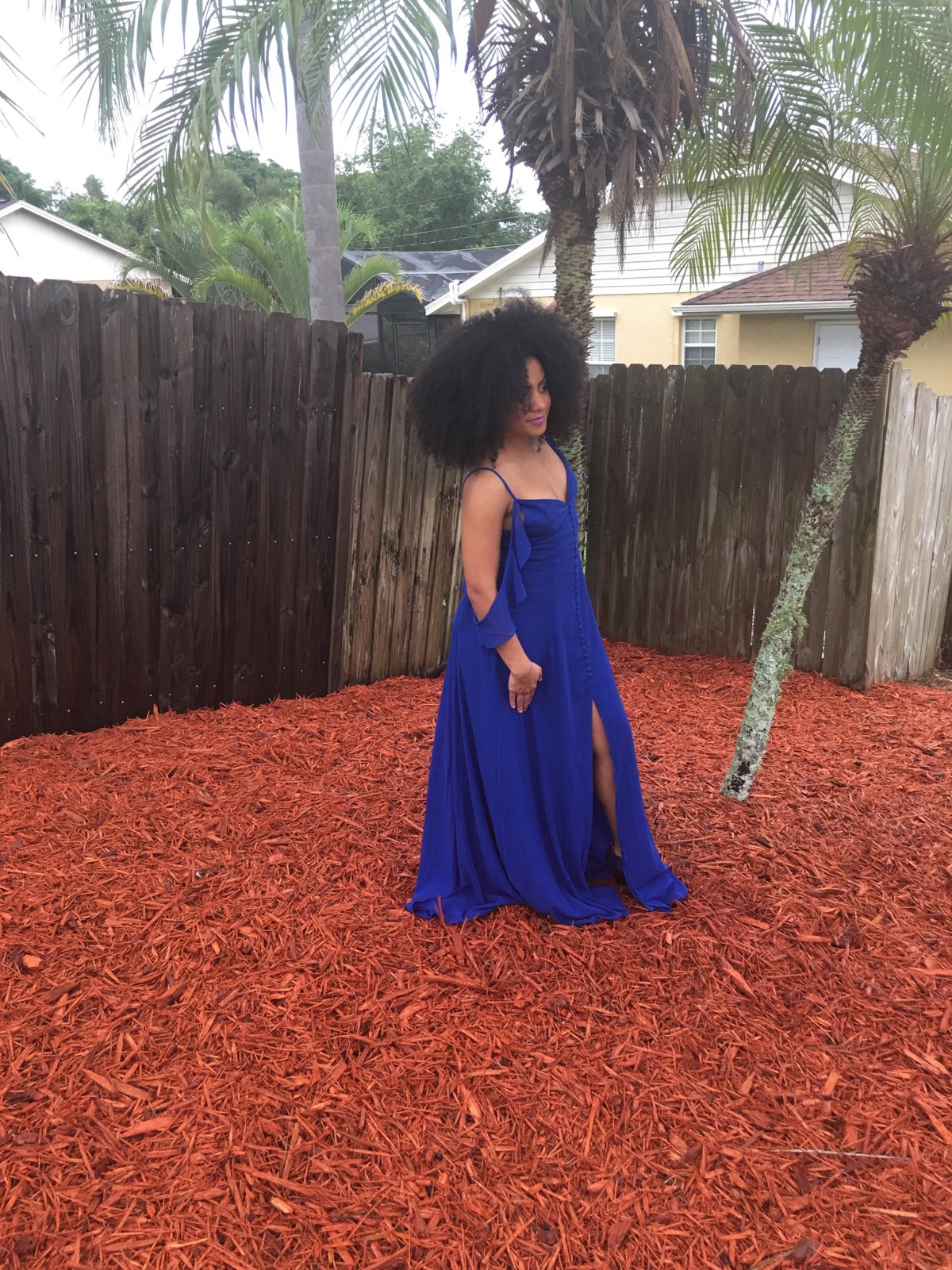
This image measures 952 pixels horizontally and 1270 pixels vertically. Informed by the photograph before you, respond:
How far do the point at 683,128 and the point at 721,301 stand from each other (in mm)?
11903

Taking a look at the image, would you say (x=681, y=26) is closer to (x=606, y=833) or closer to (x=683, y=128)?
(x=683, y=128)

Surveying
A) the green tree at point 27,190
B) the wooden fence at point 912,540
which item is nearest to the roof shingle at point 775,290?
the wooden fence at point 912,540

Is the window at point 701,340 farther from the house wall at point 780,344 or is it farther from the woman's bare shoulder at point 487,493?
the woman's bare shoulder at point 487,493

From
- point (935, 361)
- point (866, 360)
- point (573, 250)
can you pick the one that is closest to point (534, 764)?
point (866, 360)

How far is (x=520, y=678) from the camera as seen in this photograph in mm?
3006

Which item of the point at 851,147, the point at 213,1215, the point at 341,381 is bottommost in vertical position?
the point at 213,1215

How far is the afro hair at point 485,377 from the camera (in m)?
2.98

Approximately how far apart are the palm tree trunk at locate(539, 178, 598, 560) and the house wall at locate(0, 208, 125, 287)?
24.7 meters

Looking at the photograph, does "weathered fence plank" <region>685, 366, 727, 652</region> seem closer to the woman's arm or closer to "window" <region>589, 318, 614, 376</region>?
the woman's arm

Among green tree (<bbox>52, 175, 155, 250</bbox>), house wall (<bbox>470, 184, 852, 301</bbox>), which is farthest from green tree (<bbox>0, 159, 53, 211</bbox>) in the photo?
house wall (<bbox>470, 184, 852, 301</bbox>)

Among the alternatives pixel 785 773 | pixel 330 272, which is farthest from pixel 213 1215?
pixel 330 272

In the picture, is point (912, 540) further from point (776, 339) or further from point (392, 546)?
point (776, 339)

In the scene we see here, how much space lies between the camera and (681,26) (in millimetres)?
4684

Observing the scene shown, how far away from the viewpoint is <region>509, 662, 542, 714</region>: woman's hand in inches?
118
